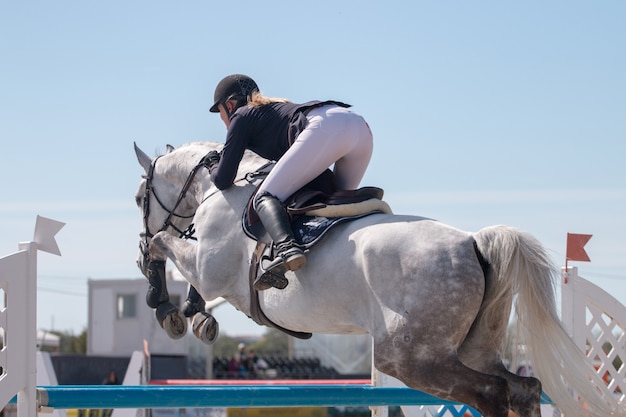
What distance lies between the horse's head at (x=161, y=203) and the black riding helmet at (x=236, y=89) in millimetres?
764

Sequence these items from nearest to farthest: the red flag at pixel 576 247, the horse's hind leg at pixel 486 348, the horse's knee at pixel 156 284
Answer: the horse's hind leg at pixel 486 348
the horse's knee at pixel 156 284
the red flag at pixel 576 247

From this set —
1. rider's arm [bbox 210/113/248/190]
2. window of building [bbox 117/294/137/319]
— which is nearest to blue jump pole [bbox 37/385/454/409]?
rider's arm [bbox 210/113/248/190]

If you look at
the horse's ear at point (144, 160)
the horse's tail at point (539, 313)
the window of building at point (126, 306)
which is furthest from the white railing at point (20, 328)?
the window of building at point (126, 306)

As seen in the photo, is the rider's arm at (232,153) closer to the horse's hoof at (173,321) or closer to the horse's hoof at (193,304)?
the horse's hoof at (193,304)

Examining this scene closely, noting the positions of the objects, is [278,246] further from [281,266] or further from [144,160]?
[144,160]

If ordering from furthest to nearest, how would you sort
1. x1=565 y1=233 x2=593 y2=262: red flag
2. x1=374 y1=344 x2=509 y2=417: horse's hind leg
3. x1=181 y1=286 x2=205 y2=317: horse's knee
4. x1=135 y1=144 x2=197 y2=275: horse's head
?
x1=135 y1=144 x2=197 y2=275: horse's head < x1=565 y1=233 x2=593 y2=262: red flag < x1=181 y1=286 x2=205 y2=317: horse's knee < x1=374 y1=344 x2=509 y2=417: horse's hind leg

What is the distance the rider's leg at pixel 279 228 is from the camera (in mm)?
4406

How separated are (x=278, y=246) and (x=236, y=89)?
1224mm

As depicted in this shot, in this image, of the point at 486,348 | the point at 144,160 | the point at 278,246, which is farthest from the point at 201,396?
the point at 144,160

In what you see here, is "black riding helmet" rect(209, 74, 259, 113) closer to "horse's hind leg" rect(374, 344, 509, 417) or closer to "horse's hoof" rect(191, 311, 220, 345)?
"horse's hoof" rect(191, 311, 220, 345)

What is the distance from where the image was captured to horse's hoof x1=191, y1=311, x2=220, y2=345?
17.4 ft

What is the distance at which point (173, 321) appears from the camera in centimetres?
559

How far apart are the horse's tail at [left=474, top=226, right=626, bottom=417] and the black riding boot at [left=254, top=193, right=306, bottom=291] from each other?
823 mm

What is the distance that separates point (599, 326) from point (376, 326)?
7.34 feet
